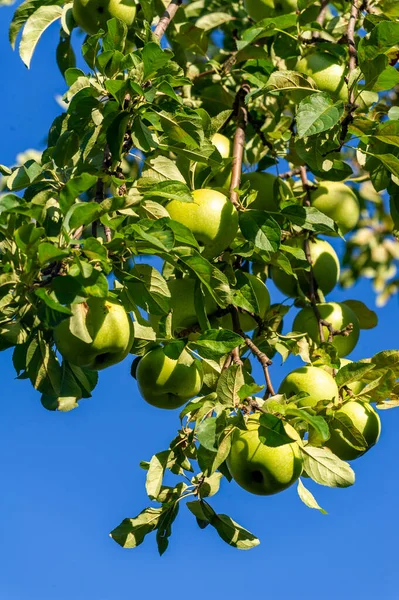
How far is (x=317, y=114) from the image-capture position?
2.12 m

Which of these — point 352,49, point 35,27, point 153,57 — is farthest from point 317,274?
point 35,27

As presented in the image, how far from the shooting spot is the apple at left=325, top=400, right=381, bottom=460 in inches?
87.2

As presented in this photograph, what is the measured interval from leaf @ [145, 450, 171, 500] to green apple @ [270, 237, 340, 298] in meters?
0.78

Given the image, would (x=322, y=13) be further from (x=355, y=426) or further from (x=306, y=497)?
(x=306, y=497)

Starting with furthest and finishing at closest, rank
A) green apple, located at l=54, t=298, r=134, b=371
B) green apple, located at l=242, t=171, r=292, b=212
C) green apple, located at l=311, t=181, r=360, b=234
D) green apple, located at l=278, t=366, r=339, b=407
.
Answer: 1. green apple, located at l=311, t=181, r=360, b=234
2. green apple, located at l=242, t=171, r=292, b=212
3. green apple, located at l=278, t=366, r=339, b=407
4. green apple, located at l=54, t=298, r=134, b=371

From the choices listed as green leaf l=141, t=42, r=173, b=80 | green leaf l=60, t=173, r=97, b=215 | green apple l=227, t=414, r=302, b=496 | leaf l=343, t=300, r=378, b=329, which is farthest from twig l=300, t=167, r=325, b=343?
green leaf l=60, t=173, r=97, b=215

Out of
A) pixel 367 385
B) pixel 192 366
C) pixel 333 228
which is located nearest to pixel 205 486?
pixel 192 366

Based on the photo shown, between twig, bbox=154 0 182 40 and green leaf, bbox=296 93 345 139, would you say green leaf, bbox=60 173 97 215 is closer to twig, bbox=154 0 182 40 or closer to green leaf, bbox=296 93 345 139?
green leaf, bbox=296 93 345 139

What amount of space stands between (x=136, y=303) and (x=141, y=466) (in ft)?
1.92

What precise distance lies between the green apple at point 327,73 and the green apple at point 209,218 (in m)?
0.46

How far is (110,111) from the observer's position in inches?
76.7

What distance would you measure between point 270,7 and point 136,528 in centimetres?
192

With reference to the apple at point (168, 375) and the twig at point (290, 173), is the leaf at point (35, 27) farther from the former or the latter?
the apple at point (168, 375)

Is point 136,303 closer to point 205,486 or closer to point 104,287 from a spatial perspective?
point 104,287
